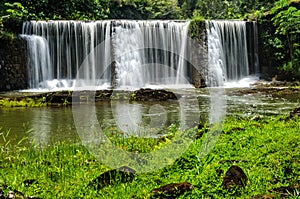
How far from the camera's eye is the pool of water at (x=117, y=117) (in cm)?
662

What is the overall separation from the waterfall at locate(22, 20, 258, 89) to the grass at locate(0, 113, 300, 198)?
1449 centimetres

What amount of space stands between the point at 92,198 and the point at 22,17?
1963 centimetres

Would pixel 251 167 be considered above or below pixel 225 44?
below

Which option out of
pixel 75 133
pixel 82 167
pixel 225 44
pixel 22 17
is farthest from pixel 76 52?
pixel 82 167

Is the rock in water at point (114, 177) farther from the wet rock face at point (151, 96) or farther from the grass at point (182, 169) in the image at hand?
the wet rock face at point (151, 96)

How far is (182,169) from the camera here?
3857 millimetres

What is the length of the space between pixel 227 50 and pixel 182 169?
1952cm

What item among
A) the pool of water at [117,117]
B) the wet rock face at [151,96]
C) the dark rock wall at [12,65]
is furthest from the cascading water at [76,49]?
the pool of water at [117,117]

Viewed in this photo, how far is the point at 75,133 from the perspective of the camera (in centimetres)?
673

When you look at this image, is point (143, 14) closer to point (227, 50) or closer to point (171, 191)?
point (227, 50)

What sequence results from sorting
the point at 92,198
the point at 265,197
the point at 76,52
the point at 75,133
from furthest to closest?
the point at 76,52
the point at 75,133
the point at 92,198
the point at 265,197

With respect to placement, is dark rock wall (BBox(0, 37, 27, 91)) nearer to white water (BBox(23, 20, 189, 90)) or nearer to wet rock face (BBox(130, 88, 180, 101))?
white water (BBox(23, 20, 189, 90))

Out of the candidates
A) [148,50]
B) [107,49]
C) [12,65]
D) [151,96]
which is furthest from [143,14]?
[151,96]

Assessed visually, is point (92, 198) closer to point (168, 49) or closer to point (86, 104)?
point (86, 104)
